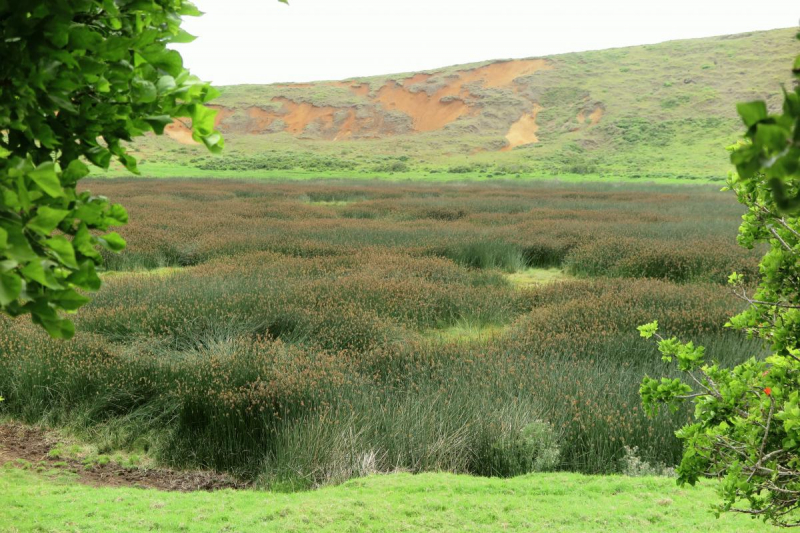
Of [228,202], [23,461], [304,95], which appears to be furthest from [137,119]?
[304,95]

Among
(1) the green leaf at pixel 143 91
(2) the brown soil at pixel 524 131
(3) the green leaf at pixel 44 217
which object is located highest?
(2) the brown soil at pixel 524 131

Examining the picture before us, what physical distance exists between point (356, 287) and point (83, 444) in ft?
12.3

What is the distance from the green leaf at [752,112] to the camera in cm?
75

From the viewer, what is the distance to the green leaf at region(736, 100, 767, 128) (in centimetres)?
75

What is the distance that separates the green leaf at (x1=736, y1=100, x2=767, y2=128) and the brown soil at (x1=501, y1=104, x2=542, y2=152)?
60022 millimetres

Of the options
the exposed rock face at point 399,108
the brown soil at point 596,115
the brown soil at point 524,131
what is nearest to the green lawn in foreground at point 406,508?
the brown soil at point 524,131

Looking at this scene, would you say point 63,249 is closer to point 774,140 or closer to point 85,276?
point 85,276

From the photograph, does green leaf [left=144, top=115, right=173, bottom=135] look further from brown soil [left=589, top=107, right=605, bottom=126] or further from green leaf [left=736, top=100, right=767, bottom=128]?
brown soil [left=589, top=107, right=605, bottom=126]

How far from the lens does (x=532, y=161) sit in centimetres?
5106

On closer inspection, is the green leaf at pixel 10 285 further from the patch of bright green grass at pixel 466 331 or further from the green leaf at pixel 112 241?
the patch of bright green grass at pixel 466 331

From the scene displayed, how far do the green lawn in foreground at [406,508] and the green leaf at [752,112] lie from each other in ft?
7.91

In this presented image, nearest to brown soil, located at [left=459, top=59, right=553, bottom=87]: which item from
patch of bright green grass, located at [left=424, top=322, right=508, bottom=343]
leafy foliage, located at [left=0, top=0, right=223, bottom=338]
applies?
patch of bright green grass, located at [left=424, top=322, right=508, bottom=343]

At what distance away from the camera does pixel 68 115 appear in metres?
1.39

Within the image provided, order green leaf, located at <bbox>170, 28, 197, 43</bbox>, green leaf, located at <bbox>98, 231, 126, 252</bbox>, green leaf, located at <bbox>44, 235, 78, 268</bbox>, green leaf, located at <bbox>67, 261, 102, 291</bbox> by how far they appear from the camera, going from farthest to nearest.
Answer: green leaf, located at <bbox>170, 28, 197, 43</bbox>
green leaf, located at <bbox>98, 231, 126, 252</bbox>
green leaf, located at <bbox>67, 261, 102, 291</bbox>
green leaf, located at <bbox>44, 235, 78, 268</bbox>
